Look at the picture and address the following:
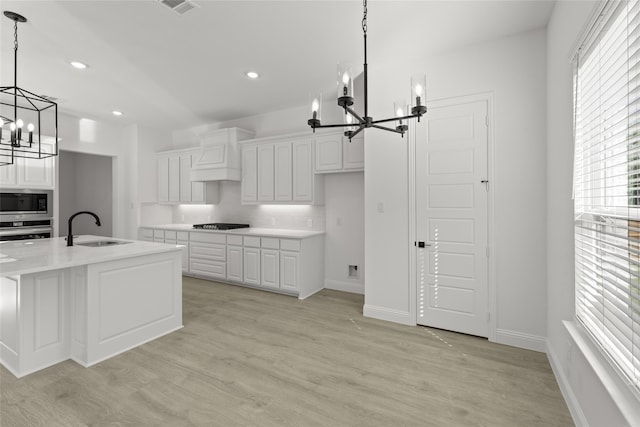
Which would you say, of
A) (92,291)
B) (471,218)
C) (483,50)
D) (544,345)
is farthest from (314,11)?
(544,345)

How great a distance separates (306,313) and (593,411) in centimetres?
266

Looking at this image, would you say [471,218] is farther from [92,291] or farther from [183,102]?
[183,102]

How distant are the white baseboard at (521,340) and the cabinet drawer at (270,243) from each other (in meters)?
2.89

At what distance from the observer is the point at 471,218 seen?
2.99 metres

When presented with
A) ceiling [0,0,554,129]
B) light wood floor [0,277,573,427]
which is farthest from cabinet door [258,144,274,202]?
light wood floor [0,277,573,427]

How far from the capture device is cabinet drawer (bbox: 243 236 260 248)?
4.61m

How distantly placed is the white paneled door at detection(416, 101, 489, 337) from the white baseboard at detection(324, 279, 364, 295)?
130 cm

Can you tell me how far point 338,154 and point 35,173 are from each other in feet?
15.5

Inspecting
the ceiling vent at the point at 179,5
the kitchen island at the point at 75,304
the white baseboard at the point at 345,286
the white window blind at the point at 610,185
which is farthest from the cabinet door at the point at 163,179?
the white window blind at the point at 610,185

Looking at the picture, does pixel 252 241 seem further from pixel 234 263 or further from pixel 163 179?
pixel 163 179

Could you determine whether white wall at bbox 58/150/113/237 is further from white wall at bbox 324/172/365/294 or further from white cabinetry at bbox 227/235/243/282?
white wall at bbox 324/172/365/294

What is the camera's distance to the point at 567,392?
1.96 meters

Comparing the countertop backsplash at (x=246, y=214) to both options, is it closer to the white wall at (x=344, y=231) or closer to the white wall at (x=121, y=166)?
the white wall at (x=344, y=231)

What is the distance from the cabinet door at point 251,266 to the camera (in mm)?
4613
